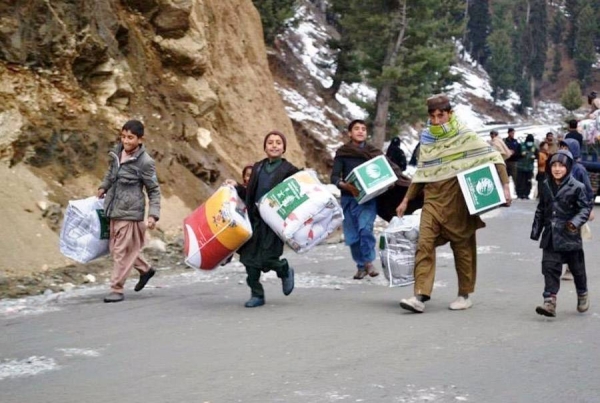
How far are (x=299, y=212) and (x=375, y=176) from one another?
200 cm

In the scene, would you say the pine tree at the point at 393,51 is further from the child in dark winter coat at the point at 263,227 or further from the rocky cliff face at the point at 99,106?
the child in dark winter coat at the point at 263,227

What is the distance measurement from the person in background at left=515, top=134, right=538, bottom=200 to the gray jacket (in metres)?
18.8

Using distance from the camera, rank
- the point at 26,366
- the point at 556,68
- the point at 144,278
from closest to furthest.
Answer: the point at 26,366
the point at 144,278
the point at 556,68

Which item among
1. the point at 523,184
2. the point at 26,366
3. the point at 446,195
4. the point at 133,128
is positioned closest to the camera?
the point at 26,366

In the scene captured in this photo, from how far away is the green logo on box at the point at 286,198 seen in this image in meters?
8.77

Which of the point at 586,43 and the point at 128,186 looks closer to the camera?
the point at 128,186

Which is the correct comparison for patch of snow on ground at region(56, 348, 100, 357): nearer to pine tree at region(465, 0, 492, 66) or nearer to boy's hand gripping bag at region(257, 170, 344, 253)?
boy's hand gripping bag at region(257, 170, 344, 253)

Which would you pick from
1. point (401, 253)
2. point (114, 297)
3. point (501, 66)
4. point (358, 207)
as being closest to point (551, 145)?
point (358, 207)

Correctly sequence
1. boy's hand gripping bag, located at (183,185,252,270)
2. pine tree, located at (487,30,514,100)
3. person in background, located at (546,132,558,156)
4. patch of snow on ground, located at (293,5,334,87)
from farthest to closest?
pine tree, located at (487,30,514,100), patch of snow on ground, located at (293,5,334,87), person in background, located at (546,132,558,156), boy's hand gripping bag, located at (183,185,252,270)

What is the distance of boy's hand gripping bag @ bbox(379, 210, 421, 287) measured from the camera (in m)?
8.90

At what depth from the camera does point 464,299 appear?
881 centimetres

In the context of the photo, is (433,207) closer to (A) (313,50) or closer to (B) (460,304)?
(B) (460,304)

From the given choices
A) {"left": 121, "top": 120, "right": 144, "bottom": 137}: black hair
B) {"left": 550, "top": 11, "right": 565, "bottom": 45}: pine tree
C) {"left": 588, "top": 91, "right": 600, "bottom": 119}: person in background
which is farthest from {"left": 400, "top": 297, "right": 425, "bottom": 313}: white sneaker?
{"left": 550, "top": 11, "right": 565, "bottom": 45}: pine tree

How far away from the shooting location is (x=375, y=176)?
1050 cm
